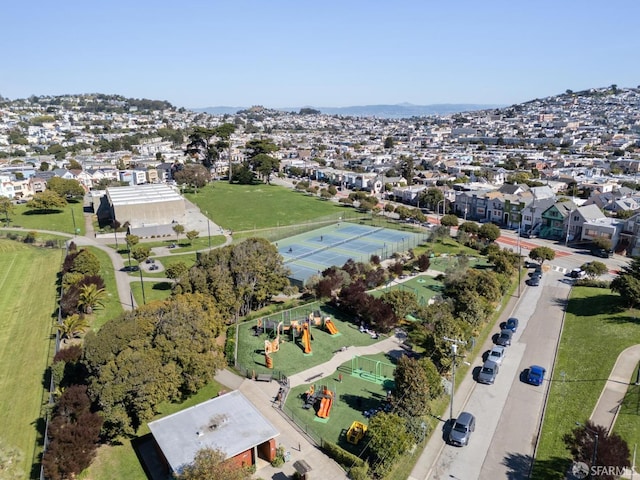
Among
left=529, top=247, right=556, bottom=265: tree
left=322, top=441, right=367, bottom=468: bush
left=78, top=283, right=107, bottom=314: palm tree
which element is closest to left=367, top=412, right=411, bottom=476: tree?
left=322, top=441, right=367, bottom=468: bush

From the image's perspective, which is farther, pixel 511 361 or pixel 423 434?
pixel 511 361

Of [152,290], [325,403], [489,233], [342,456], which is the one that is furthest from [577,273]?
[152,290]

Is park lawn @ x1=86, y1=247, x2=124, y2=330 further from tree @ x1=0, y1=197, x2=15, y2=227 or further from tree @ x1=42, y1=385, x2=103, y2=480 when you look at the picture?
tree @ x1=0, y1=197, x2=15, y2=227

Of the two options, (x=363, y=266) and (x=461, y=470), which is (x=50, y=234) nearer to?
(x=363, y=266)

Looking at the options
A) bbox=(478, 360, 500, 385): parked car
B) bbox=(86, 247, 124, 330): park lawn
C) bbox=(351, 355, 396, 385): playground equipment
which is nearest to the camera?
bbox=(478, 360, 500, 385): parked car

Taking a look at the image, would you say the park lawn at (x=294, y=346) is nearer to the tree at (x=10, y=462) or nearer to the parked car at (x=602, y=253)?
the tree at (x=10, y=462)

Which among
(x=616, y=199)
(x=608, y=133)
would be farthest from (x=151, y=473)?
(x=608, y=133)
